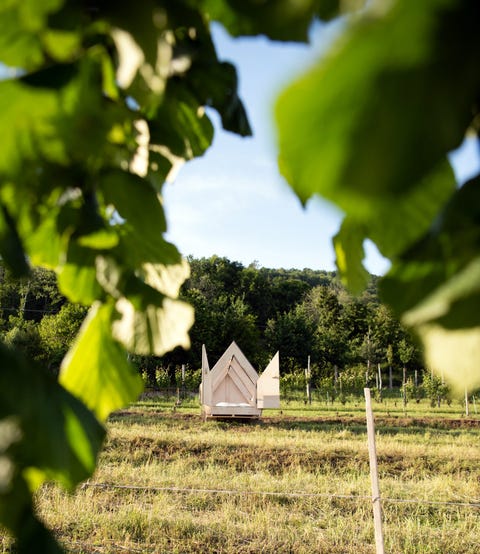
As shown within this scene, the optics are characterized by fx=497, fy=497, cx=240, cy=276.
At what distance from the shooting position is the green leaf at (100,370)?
1.31 feet

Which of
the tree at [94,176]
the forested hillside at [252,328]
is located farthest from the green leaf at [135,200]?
the forested hillside at [252,328]

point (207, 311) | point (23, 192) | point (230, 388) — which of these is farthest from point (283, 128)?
point (207, 311)

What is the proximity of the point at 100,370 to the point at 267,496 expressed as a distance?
464 centimetres

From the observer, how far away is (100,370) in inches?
Answer: 16.0

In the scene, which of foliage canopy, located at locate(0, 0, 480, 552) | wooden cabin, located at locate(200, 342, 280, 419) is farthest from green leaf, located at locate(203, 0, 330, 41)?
wooden cabin, located at locate(200, 342, 280, 419)

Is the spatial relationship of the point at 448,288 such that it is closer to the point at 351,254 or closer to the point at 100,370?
the point at 351,254

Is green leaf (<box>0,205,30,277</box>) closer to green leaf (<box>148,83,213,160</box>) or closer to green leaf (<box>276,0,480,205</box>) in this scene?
green leaf (<box>148,83,213,160</box>)

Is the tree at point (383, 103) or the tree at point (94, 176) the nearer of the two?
the tree at point (383, 103)

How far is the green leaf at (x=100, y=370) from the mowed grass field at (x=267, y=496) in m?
3.59

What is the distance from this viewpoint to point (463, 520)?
13.7 feet

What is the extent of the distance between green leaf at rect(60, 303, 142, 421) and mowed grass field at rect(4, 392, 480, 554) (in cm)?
359

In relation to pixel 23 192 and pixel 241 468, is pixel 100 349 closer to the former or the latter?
pixel 23 192

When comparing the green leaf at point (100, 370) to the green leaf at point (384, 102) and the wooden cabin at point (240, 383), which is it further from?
the wooden cabin at point (240, 383)

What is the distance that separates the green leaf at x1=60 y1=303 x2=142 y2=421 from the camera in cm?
40
